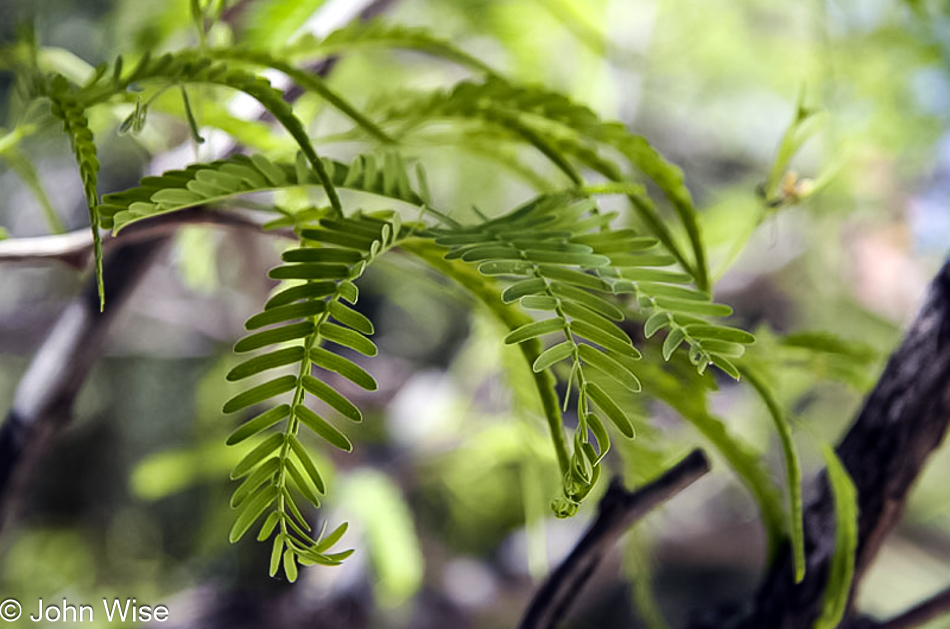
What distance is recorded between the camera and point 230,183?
0.53 feet

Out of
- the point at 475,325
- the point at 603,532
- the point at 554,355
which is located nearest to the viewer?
the point at 554,355

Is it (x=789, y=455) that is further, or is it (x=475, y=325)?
(x=475, y=325)

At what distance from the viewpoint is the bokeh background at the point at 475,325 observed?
0.60 metres

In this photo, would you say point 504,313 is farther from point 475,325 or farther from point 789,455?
point 475,325

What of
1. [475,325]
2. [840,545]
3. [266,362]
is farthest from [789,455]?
[475,325]

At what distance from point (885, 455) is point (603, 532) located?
0.10m

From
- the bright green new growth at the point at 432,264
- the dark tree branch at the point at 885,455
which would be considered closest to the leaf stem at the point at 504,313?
the bright green new growth at the point at 432,264

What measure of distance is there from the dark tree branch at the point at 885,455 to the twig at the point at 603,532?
57 mm

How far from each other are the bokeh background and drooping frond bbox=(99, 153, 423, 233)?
0.57 feet

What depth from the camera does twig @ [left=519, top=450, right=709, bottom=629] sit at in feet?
0.75

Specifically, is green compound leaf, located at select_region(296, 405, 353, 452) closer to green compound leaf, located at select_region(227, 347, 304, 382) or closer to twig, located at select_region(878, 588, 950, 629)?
green compound leaf, located at select_region(227, 347, 304, 382)

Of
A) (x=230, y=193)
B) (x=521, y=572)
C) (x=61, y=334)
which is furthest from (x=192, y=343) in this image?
(x=230, y=193)

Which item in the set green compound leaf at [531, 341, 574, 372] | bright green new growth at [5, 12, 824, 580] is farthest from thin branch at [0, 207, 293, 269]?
green compound leaf at [531, 341, 574, 372]

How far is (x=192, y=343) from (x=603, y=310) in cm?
110
